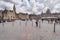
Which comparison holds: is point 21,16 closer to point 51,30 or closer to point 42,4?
point 42,4

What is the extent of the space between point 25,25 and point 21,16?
18 cm

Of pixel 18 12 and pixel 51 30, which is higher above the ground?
pixel 18 12

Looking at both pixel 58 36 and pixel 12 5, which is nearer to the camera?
pixel 58 36

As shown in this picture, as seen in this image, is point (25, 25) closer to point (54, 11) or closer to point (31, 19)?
point (31, 19)

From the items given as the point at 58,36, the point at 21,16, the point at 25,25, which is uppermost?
the point at 21,16

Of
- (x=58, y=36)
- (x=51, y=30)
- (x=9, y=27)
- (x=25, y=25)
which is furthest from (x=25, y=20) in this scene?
(x=58, y=36)

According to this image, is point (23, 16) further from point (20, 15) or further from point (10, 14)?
point (10, 14)

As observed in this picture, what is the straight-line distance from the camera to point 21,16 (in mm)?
2457

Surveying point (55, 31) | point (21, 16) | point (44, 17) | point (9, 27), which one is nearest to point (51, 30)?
point (55, 31)

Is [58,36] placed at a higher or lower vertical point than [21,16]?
lower

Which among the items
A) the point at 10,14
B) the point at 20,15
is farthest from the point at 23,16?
the point at 10,14

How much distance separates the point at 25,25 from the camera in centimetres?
242

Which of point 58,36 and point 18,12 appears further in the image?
point 18,12

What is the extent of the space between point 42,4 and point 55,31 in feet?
1.76
